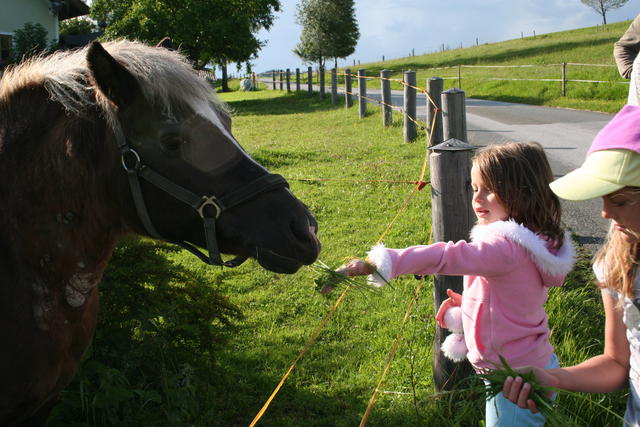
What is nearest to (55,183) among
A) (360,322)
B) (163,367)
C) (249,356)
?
(163,367)

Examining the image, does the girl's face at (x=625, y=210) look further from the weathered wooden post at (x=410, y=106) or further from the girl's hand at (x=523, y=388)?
the weathered wooden post at (x=410, y=106)

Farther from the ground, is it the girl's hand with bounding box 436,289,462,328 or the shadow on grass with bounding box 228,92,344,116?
the shadow on grass with bounding box 228,92,344,116

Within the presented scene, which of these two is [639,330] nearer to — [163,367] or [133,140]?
[133,140]

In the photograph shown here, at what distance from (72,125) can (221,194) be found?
599 mm

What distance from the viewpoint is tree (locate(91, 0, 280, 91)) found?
27.6 m

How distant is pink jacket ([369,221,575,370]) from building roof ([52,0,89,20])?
1082 inches

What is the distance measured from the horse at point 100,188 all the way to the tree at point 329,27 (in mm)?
53780

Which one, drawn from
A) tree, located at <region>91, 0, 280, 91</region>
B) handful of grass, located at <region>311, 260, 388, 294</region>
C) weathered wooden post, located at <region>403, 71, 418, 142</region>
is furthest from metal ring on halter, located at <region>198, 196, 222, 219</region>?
tree, located at <region>91, 0, 280, 91</region>

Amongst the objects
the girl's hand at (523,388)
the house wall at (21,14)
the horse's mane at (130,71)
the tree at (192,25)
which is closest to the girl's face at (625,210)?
the girl's hand at (523,388)

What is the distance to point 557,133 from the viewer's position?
1089cm

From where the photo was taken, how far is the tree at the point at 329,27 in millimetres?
53156

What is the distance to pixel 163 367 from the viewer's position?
9.92 feet

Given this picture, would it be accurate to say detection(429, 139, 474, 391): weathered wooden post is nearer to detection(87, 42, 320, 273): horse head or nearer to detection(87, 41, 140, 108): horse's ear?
detection(87, 42, 320, 273): horse head

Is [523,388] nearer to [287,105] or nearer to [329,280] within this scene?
[329,280]
